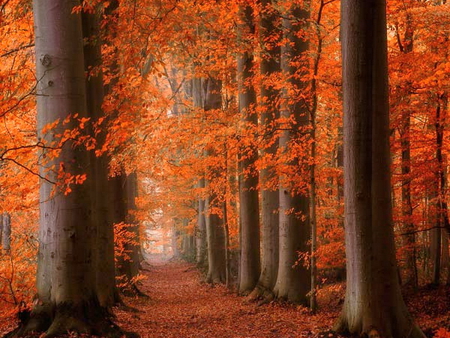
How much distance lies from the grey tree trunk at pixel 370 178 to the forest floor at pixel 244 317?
185 centimetres

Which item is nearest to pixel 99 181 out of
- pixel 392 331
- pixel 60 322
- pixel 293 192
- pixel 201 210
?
pixel 60 322

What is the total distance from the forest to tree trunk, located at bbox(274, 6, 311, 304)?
4 cm

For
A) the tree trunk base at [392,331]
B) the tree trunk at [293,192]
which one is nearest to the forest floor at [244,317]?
the tree trunk at [293,192]

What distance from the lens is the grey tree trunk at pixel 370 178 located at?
6230mm

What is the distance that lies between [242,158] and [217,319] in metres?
3.76

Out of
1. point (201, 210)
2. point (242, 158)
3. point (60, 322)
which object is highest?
point (242, 158)

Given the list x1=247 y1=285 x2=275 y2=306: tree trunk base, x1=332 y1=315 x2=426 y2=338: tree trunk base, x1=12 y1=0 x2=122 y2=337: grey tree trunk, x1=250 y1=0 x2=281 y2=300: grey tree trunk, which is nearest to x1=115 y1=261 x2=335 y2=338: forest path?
x1=247 y1=285 x2=275 y2=306: tree trunk base

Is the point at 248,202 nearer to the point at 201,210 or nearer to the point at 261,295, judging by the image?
the point at 261,295

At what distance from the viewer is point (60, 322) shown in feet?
20.5

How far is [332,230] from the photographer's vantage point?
1325 centimetres

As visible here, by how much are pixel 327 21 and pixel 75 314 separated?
1172 cm

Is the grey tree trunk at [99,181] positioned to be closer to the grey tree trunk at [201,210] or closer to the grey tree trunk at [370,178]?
the grey tree trunk at [370,178]

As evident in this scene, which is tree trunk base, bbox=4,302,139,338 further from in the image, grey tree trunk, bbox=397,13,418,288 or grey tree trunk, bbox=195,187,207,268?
grey tree trunk, bbox=195,187,207,268

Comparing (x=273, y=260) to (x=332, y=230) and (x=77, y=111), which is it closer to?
(x=332, y=230)
